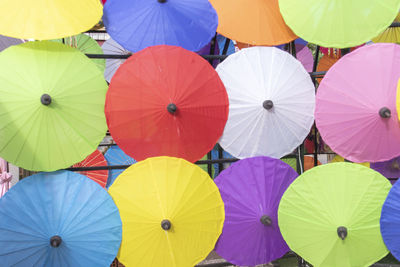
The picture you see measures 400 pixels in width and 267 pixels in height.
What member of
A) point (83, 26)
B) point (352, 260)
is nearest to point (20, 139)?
point (83, 26)

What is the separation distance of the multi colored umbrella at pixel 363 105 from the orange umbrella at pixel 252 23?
1.97ft

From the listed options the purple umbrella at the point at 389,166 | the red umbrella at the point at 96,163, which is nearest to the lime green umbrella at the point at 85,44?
the red umbrella at the point at 96,163

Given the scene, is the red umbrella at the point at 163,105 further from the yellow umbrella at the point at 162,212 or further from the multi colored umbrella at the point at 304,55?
the multi colored umbrella at the point at 304,55

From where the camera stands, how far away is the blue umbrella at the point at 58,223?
8.86 feet

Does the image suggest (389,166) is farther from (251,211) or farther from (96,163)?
(96,163)

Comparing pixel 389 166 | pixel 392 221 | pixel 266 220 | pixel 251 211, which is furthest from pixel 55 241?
pixel 389 166

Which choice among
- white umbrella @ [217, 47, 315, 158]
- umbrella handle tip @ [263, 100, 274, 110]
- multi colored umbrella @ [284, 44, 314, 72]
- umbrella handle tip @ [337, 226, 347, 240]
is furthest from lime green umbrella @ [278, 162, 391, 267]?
multi colored umbrella @ [284, 44, 314, 72]

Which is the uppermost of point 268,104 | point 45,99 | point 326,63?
point 326,63

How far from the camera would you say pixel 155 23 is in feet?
10.4

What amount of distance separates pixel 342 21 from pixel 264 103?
1.05 m

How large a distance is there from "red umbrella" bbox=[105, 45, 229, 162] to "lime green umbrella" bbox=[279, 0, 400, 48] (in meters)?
1.03

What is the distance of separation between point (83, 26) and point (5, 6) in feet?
1.81

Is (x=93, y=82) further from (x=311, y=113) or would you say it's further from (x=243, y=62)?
(x=311, y=113)

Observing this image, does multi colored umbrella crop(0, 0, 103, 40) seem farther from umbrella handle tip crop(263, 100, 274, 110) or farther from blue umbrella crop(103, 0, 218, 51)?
umbrella handle tip crop(263, 100, 274, 110)
